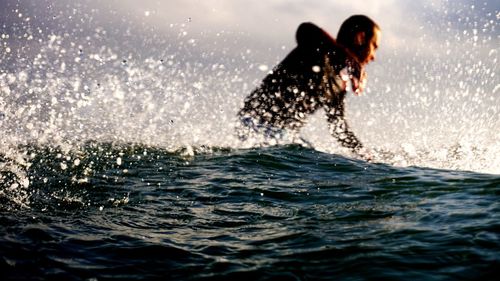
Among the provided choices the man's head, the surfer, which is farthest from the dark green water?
the man's head

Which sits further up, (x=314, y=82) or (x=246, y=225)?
(x=314, y=82)

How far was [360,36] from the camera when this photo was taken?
6273mm

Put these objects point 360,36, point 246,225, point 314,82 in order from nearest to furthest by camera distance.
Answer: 1. point 246,225
2. point 360,36
3. point 314,82

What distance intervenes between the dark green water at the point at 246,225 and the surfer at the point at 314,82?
81cm

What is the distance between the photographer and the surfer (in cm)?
626

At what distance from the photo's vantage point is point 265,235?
11.8 ft

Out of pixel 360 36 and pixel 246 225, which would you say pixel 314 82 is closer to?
pixel 360 36

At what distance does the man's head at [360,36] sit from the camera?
6.21m

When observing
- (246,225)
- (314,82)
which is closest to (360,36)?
(314,82)

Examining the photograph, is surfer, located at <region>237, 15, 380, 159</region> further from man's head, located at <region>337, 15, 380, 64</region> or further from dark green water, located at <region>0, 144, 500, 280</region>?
dark green water, located at <region>0, 144, 500, 280</region>

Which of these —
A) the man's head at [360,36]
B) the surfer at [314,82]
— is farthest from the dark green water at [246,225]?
the man's head at [360,36]

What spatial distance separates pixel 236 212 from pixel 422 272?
207cm

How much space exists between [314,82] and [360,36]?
882 millimetres

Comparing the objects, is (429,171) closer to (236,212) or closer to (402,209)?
(402,209)
